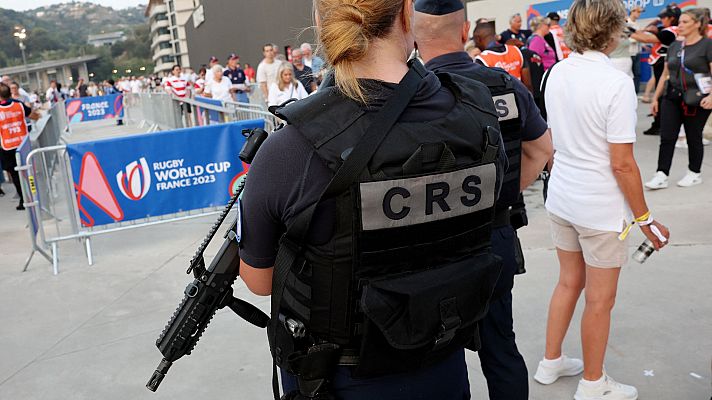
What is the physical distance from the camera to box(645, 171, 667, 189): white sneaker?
6.65 m

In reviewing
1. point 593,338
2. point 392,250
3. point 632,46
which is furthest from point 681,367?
point 632,46

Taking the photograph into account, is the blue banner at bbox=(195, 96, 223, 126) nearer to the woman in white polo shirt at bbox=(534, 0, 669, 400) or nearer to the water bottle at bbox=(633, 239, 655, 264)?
the woman in white polo shirt at bbox=(534, 0, 669, 400)

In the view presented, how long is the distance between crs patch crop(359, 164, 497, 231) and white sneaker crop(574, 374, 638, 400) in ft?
5.92

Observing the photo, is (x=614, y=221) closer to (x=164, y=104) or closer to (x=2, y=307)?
(x=2, y=307)

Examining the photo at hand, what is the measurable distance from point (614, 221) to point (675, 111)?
4.54 metres

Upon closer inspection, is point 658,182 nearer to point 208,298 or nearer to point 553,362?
point 553,362

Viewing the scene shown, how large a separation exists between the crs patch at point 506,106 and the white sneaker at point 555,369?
59.6 inches

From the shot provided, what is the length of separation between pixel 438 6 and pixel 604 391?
199cm

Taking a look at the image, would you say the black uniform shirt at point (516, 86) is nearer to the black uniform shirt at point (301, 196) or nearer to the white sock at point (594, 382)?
the black uniform shirt at point (301, 196)

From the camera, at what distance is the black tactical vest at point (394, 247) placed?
1479 mm

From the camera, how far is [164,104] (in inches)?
680

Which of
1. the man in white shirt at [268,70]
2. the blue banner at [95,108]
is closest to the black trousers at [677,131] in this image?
the man in white shirt at [268,70]

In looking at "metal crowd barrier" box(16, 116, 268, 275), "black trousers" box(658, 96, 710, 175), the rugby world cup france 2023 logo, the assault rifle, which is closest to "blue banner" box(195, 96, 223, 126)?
"metal crowd barrier" box(16, 116, 268, 275)

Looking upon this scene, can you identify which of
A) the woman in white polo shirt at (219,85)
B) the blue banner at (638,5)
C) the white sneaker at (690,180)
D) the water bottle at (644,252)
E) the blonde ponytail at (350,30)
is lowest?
the white sneaker at (690,180)
